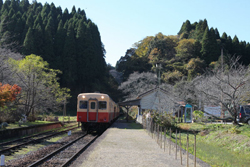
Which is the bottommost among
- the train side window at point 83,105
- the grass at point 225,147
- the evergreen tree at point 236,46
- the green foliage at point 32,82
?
the grass at point 225,147

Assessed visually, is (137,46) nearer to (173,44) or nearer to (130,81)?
(173,44)

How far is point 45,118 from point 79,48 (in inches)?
944

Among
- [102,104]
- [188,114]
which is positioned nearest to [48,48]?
[188,114]

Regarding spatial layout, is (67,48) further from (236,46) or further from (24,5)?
(236,46)

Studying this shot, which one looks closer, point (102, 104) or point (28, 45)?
point (102, 104)

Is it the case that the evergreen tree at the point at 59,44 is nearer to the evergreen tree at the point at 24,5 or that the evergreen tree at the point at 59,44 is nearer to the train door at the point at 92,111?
the evergreen tree at the point at 24,5

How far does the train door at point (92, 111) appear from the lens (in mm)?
17016

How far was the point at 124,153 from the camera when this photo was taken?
907 centimetres

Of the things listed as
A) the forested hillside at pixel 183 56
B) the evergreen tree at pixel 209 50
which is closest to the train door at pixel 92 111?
the forested hillside at pixel 183 56

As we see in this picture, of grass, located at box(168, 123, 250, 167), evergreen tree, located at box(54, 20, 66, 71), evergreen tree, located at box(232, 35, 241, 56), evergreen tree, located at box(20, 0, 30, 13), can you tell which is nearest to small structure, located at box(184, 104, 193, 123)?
grass, located at box(168, 123, 250, 167)

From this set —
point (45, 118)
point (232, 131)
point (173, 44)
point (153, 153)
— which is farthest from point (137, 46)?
point (153, 153)

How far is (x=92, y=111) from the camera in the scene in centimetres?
1711

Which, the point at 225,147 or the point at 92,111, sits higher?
the point at 92,111

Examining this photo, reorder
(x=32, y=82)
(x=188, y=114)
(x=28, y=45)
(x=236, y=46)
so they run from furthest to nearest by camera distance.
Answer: (x=236, y=46)
(x=28, y=45)
(x=188, y=114)
(x=32, y=82)
